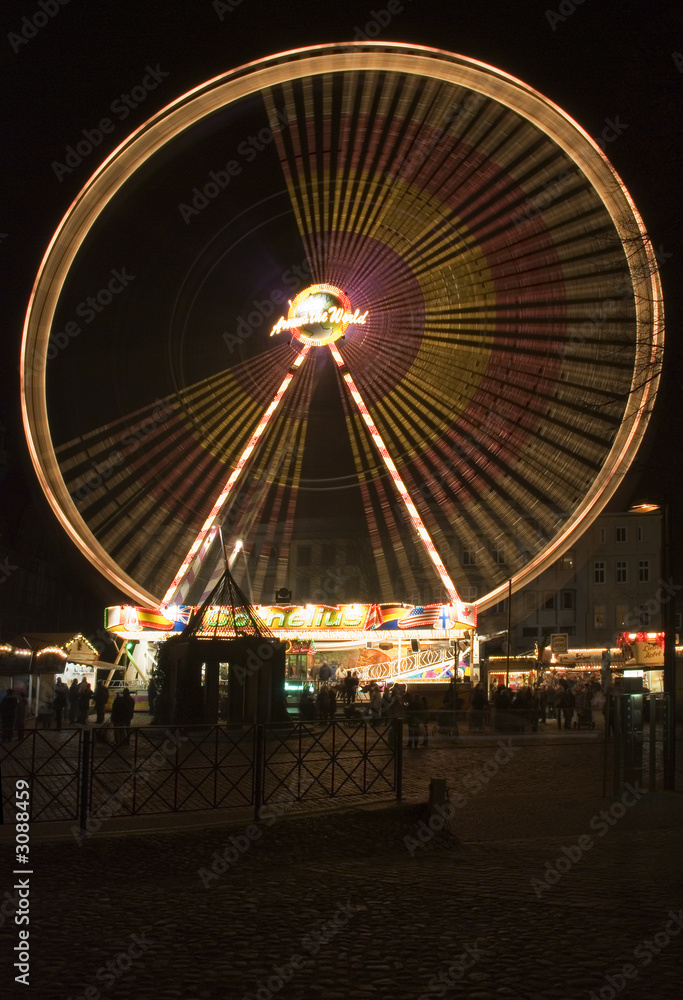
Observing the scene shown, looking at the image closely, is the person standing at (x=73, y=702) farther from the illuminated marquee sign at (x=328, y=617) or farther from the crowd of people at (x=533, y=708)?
the crowd of people at (x=533, y=708)

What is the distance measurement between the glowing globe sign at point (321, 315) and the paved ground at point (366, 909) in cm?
1449

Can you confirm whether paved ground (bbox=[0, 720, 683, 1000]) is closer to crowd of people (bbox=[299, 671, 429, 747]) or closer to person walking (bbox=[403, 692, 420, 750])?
person walking (bbox=[403, 692, 420, 750])

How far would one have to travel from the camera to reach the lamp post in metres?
13.4

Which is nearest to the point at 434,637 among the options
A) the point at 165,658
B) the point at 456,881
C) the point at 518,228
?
the point at 165,658

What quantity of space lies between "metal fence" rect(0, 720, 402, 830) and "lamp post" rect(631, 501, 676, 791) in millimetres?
3754

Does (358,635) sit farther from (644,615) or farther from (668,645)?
(644,615)

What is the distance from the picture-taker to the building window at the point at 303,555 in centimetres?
6188

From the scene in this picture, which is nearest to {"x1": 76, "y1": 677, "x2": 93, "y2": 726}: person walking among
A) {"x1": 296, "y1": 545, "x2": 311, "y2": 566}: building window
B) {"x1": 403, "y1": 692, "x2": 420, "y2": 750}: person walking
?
{"x1": 403, "y1": 692, "x2": 420, "y2": 750}: person walking

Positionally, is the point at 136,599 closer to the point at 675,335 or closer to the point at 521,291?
the point at 521,291

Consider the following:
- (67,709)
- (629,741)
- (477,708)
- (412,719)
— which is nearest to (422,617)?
(477,708)

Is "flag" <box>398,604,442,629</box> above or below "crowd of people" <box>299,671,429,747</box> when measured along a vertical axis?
above

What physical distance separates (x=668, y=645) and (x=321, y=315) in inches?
490

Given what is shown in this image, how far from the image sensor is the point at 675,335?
551 inches

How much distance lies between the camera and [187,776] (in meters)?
11.8
